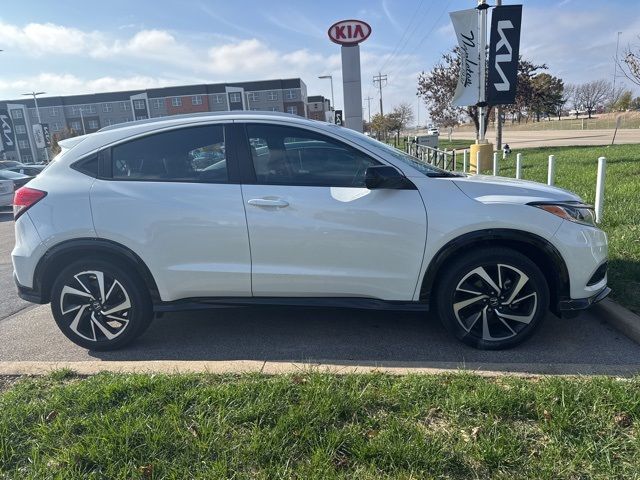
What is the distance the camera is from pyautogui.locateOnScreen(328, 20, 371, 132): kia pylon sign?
11773 mm

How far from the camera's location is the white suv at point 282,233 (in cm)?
346

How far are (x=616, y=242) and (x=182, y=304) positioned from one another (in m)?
4.70

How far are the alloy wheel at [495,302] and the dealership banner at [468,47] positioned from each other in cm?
1121

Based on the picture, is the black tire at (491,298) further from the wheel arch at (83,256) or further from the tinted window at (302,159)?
the wheel arch at (83,256)

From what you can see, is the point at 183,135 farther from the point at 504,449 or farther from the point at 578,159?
the point at 578,159

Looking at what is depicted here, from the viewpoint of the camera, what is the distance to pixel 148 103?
79.9m

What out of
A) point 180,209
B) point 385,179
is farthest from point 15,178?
point 385,179

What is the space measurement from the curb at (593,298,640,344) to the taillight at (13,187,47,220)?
182 inches

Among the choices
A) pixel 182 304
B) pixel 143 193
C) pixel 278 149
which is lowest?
pixel 182 304

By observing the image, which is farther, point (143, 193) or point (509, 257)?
point (143, 193)

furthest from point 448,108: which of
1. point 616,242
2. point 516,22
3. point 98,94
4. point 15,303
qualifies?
point 98,94

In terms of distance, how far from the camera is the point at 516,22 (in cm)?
1138

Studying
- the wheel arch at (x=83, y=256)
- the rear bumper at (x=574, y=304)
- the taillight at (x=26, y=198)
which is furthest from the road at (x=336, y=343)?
the taillight at (x=26, y=198)

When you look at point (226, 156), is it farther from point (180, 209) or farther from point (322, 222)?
point (322, 222)
